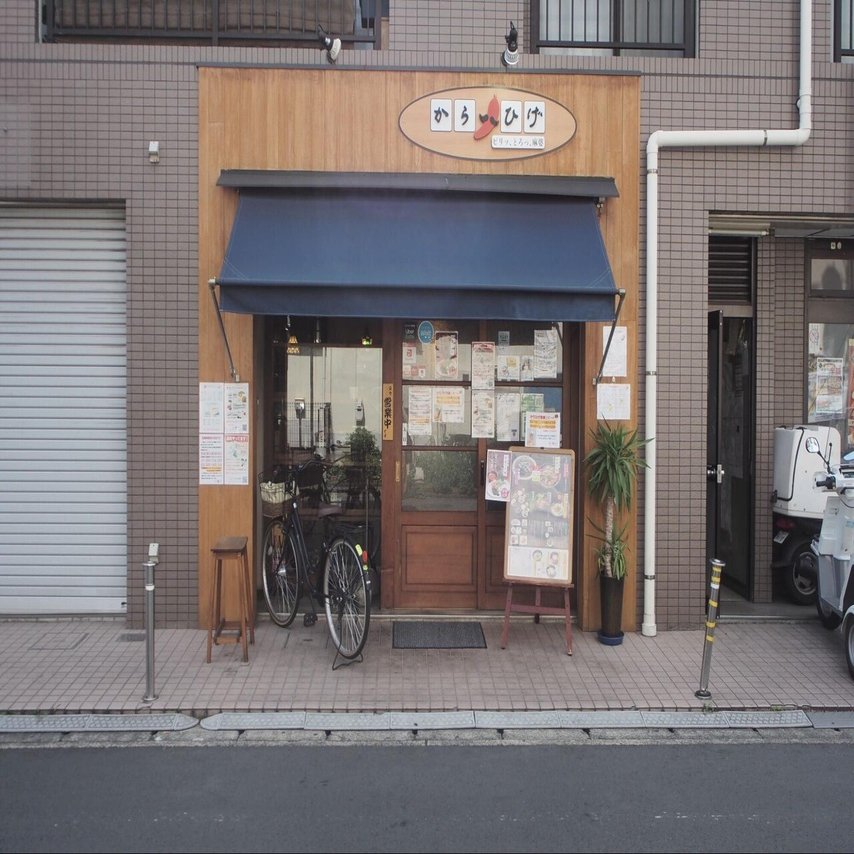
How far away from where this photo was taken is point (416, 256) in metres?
6.80

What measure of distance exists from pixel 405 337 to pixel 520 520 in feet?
6.76

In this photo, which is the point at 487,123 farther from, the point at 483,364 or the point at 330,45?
the point at 483,364

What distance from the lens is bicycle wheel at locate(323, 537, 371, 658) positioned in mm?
6340

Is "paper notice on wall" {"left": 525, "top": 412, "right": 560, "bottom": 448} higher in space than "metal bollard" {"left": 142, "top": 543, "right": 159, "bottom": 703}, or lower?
higher

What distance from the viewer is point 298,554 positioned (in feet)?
24.1

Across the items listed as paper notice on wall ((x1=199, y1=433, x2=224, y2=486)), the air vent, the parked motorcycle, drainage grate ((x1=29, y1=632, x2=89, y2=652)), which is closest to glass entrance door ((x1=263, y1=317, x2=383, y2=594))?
paper notice on wall ((x1=199, y1=433, x2=224, y2=486))

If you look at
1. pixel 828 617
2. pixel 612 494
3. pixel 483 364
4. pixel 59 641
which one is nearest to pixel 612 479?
pixel 612 494

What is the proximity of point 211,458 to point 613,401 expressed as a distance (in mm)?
3678

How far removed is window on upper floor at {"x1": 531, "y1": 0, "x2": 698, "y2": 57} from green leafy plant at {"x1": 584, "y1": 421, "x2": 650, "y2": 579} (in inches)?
147

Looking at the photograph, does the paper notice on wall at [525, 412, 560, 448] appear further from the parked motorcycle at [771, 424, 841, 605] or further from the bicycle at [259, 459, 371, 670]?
the parked motorcycle at [771, 424, 841, 605]

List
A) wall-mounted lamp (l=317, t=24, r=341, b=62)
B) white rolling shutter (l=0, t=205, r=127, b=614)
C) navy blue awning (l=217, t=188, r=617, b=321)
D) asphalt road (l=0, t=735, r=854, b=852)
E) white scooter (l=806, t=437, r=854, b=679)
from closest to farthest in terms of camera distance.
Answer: asphalt road (l=0, t=735, r=854, b=852), navy blue awning (l=217, t=188, r=617, b=321), white scooter (l=806, t=437, r=854, b=679), wall-mounted lamp (l=317, t=24, r=341, b=62), white rolling shutter (l=0, t=205, r=127, b=614)

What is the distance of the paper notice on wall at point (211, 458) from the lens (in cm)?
736

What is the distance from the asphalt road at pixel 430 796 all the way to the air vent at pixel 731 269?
480 cm

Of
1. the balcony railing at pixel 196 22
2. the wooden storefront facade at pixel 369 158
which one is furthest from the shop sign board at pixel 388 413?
the balcony railing at pixel 196 22
